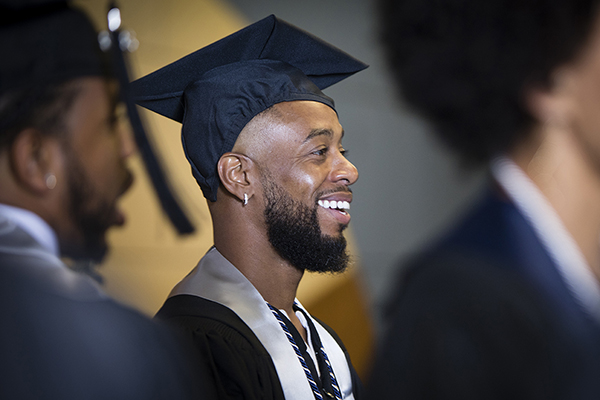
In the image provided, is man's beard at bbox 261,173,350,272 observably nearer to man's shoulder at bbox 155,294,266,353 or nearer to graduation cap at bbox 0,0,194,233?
man's shoulder at bbox 155,294,266,353

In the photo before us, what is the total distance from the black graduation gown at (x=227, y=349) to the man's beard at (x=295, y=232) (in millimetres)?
234

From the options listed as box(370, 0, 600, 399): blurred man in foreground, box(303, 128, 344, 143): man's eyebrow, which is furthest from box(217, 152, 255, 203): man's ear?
box(370, 0, 600, 399): blurred man in foreground

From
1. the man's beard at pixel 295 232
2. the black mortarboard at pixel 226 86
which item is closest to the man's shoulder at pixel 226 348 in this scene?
the man's beard at pixel 295 232

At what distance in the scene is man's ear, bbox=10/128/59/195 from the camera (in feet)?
2.30

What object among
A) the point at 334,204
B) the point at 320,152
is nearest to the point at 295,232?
the point at 334,204

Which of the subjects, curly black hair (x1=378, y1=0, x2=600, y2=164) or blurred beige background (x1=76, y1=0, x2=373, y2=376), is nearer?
curly black hair (x1=378, y1=0, x2=600, y2=164)

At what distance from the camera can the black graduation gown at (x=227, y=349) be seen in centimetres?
128

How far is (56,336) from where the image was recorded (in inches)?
26.8

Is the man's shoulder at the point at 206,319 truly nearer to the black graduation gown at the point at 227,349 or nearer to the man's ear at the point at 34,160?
the black graduation gown at the point at 227,349

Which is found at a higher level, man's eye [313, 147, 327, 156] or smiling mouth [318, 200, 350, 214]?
man's eye [313, 147, 327, 156]

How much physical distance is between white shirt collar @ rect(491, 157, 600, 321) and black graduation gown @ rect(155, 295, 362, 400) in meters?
0.83

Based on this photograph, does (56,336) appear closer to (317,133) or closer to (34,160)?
(34,160)

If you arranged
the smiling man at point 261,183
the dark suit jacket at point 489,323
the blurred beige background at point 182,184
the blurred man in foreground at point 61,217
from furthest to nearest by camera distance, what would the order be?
the blurred beige background at point 182,184 < the smiling man at point 261,183 < the blurred man in foreground at point 61,217 < the dark suit jacket at point 489,323

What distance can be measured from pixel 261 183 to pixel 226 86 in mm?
Result: 282
